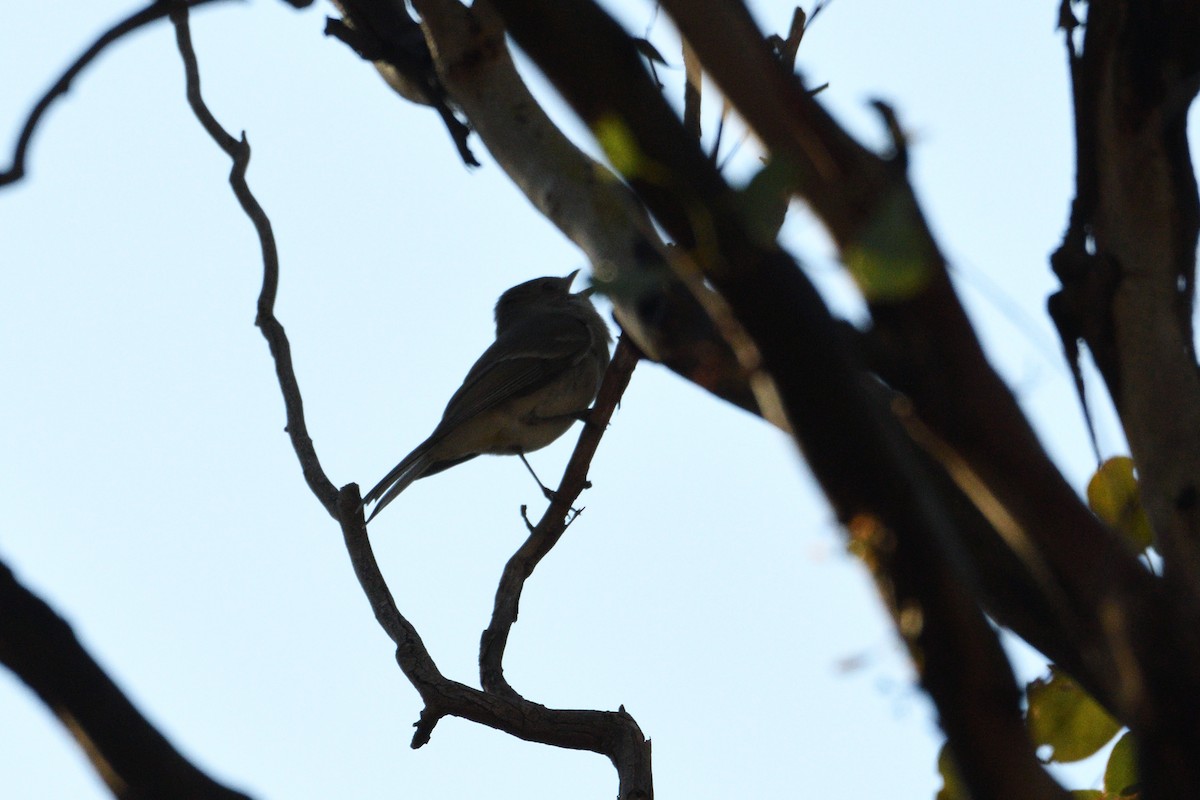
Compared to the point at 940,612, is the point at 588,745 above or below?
above

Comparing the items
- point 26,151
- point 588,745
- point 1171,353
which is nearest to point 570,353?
point 588,745

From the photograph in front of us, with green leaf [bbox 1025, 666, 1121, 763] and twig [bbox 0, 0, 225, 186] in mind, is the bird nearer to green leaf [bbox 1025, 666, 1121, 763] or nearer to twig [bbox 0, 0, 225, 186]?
twig [bbox 0, 0, 225, 186]

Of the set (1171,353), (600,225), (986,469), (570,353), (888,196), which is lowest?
(986,469)

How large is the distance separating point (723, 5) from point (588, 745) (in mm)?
3118

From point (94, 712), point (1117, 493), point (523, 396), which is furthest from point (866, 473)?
point (523, 396)

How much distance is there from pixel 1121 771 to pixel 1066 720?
163 mm

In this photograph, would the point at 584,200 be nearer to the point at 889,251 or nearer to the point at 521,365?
the point at 889,251

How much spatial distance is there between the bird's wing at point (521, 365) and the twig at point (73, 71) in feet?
16.4

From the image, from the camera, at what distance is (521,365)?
29.8 feet

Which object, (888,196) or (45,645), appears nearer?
(888,196)

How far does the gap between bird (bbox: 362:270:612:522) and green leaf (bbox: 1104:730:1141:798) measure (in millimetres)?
5740

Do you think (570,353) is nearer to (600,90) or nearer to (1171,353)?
(1171,353)

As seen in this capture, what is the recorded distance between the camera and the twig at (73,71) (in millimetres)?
3375

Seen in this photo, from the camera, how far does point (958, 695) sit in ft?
6.04
